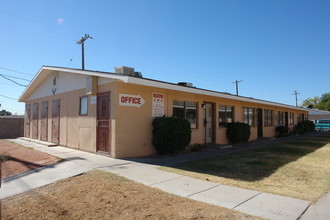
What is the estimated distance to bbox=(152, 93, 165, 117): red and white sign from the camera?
989cm

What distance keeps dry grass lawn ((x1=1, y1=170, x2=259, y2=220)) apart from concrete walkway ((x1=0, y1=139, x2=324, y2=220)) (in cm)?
34

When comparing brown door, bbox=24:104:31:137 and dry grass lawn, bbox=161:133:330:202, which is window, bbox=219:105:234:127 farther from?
brown door, bbox=24:104:31:137

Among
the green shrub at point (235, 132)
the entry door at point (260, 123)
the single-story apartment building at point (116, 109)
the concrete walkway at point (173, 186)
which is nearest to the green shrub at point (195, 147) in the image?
the single-story apartment building at point (116, 109)

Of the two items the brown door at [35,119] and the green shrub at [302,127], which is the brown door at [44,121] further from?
the green shrub at [302,127]

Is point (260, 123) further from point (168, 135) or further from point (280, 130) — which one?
point (168, 135)

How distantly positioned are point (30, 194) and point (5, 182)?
1629 mm

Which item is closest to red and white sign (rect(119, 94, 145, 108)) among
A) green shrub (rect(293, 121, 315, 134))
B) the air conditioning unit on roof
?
the air conditioning unit on roof

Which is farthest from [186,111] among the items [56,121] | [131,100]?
[56,121]

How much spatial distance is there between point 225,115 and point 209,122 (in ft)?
5.66

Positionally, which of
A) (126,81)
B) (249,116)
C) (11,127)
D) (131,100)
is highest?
(126,81)

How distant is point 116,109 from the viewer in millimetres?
8570

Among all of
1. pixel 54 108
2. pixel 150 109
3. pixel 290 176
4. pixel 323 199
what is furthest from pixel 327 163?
pixel 54 108

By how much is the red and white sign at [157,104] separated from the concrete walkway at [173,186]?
2579 millimetres

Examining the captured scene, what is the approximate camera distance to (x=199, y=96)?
12148 millimetres
